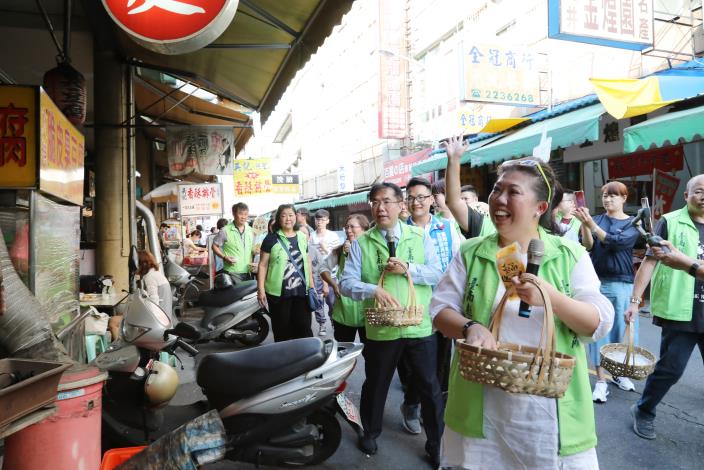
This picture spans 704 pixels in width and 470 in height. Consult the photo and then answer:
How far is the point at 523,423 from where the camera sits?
1.83 meters

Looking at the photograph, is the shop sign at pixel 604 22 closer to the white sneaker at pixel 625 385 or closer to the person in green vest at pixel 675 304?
the person in green vest at pixel 675 304

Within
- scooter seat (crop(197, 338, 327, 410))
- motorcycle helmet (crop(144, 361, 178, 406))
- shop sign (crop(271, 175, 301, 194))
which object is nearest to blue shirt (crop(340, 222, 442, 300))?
scooter seat (crop(197, 338, 327, 410))

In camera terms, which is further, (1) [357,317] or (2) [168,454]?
(1) [357,317]

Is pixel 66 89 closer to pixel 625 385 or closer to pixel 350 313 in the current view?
pixel 350 313

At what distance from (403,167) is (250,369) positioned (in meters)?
15.4

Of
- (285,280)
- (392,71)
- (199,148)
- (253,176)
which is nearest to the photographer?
(285,280)

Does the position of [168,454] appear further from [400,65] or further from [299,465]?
[400,65]

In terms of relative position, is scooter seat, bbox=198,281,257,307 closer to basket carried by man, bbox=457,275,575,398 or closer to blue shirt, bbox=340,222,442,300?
blue shirt, bbox=340,222,442,300

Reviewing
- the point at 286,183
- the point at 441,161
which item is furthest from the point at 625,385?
the point at 286,183

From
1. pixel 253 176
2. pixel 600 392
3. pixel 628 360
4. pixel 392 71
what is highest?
pixel 392 71

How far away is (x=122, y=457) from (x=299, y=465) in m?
1.16

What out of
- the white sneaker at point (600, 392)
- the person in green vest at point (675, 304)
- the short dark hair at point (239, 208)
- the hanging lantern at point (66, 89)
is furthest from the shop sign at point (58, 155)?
the white sneaker at point (600, 392)

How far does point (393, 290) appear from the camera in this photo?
3580 mm

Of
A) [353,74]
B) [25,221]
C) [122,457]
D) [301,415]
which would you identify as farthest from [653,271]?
[353,74]
